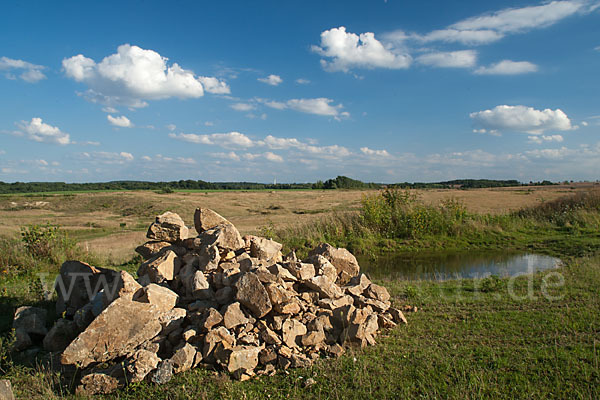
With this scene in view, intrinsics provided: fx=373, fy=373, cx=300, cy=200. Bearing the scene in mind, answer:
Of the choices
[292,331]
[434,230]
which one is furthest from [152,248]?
[434,230]

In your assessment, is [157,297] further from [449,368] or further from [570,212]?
[570,212]

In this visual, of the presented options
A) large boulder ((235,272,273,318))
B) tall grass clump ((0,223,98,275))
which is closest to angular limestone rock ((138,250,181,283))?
large boulder ((235,272,273,318))

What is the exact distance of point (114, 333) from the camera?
200 inches

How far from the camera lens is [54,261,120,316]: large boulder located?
679 centimetres

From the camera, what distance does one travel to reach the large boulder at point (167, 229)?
7855 millimetres

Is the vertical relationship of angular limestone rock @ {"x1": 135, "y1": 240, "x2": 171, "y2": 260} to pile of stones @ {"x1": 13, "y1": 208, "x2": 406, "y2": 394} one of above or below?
above

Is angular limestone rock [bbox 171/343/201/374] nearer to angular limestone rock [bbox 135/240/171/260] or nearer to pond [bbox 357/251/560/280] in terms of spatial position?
angular limestone rock [bbox 135/240/171/260]

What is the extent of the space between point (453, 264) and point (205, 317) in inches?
428

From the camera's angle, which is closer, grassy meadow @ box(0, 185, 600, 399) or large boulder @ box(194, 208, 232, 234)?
grassy meadow @ box(0, 185, 600, 399)

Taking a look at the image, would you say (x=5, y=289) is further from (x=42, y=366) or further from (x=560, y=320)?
(x=560, y=320)

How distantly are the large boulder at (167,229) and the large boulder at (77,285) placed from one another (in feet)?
3.66

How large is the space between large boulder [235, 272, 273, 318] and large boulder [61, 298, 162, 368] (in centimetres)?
122

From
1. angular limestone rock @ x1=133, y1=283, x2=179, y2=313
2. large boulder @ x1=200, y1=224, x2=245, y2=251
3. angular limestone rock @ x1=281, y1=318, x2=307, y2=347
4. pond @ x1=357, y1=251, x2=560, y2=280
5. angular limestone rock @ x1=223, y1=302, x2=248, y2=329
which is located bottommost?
pond @ x1=357, y1=251, x2=560, y2=280

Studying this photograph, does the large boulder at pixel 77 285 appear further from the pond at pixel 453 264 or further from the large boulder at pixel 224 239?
the pond at pixel 453 264
